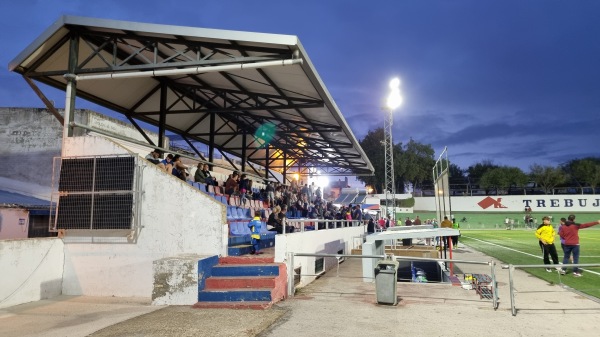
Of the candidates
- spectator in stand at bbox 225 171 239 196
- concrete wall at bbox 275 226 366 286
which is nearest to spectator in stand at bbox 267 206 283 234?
concrete wall at bbox 275 226 366 286

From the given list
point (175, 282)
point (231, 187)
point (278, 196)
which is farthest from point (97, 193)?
point (278, 196)

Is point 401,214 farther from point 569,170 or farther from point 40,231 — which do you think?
point 569,170

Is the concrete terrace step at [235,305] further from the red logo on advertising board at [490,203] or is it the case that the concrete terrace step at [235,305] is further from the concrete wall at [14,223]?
the red logo on advertising board at [490,203]

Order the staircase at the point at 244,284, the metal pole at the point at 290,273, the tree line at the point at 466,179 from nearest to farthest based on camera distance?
the staircase at the point at 244,284, the metal pole at the point at 290,273, the tree line at the point at 466,179

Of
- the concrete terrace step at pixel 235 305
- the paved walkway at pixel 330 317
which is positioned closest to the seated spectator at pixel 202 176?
the paved walkway at pixel 330 317

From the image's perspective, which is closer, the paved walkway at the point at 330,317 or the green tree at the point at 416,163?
the paved walkway at the point at 330,317

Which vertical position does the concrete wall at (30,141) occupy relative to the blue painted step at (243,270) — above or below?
above

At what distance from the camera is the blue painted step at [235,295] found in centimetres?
865

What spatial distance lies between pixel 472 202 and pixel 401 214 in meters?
12.4

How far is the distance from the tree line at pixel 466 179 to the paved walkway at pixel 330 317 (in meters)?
72.1

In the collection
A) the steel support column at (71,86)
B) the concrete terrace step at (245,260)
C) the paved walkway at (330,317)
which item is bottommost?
the paved walkway at (330,317)

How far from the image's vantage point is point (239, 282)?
30.0 ft

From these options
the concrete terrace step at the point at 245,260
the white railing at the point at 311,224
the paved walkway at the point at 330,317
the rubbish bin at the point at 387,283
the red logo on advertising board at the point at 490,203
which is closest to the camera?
the paved walkway at the point at 330,317

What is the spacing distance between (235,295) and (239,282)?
451mm
